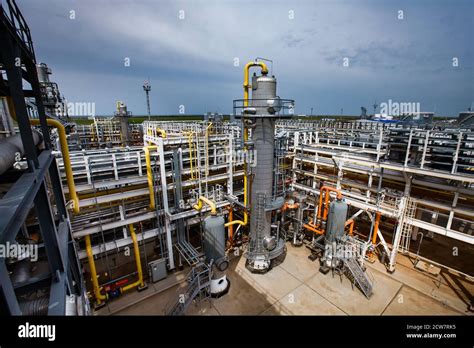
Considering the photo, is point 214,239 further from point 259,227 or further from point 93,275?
point 93,275

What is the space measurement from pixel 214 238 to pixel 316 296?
624cm

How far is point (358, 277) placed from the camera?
12.3 m

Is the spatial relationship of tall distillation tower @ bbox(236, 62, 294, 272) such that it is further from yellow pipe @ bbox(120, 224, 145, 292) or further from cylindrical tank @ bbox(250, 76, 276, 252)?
yellow pipe @ bbox(120, 224, 145, 292)

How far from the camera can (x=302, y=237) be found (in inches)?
644

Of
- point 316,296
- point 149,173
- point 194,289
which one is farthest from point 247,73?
point 316,296

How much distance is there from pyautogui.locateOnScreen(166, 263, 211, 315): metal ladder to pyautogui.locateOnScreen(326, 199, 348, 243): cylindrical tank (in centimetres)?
777

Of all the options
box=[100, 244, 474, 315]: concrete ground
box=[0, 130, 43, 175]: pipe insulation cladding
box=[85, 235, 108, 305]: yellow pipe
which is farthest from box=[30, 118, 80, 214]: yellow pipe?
box=[100, 244, 474, 315]: concrete ground

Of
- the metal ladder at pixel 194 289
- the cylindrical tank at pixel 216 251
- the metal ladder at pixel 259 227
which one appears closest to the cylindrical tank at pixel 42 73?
the cylindrical tank at pixel 216 251

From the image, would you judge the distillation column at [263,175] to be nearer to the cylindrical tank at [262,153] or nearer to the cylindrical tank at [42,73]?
the cylindrical tank at [262,153]

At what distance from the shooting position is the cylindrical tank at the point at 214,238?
1147 cm

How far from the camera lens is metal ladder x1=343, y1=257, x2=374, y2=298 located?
11742mm

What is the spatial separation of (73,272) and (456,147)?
1719 centimetres
